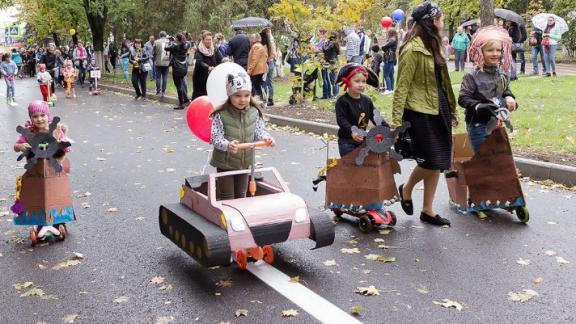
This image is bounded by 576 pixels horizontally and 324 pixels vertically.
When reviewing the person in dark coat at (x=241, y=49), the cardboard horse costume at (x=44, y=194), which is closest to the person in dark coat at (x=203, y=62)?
the person in dark coat at (x=241, y=49)

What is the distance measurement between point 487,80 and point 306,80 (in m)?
10.5

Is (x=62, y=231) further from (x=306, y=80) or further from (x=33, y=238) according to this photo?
(x=306, y=80)

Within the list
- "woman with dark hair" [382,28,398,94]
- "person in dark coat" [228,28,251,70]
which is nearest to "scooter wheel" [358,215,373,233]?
"person in dark coat" [228,28,251,70]

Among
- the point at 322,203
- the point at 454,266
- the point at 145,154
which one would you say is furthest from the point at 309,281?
the point at 145,154

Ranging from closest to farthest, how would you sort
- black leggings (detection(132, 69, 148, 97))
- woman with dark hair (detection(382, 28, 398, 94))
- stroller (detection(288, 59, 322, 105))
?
stroller (detection(288, 59, 322, 105)) < woman with dark hair (detection(382, 28, 398, 94)) < black leggings (detection(132, 69, 148, 97))

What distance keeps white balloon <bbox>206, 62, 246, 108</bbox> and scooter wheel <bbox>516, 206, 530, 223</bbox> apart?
117 inches

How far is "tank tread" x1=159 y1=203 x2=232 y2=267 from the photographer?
4625 mm

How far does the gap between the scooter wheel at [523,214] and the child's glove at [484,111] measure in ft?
2.94

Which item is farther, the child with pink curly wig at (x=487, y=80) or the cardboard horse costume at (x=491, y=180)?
the cardboard horse costume at (x=491, y=180)

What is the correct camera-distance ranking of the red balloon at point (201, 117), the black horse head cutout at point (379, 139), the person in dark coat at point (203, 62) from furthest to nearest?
1. the person in dark coat at point (203, 62)
2. the black horse head cutout at point (379, 139)
3. the red balloon at point (201, 117)

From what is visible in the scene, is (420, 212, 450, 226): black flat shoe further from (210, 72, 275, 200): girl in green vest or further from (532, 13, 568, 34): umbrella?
(532, 13, 568, 34): umbrella

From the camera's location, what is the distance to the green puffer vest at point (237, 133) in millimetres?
5375

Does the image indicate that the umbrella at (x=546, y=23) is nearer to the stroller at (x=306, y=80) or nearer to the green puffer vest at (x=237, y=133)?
the stroller at (x=306, y=80)

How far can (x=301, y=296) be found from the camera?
14.9 ft
